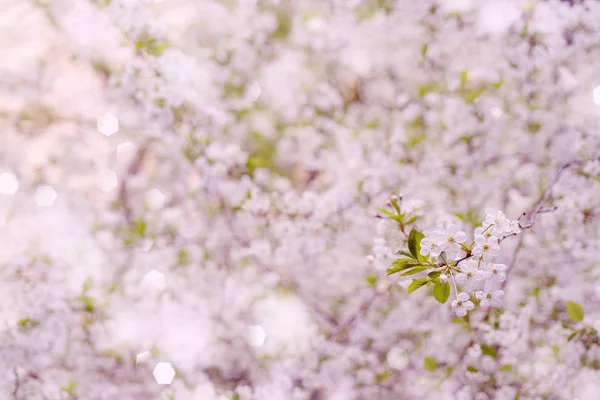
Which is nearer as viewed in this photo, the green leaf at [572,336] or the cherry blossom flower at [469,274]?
the cherry blossom flower at [469,274]

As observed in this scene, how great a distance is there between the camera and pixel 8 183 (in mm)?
3869

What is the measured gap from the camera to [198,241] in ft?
12.1

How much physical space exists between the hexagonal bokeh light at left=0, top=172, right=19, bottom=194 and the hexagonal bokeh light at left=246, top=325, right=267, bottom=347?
7.72ft

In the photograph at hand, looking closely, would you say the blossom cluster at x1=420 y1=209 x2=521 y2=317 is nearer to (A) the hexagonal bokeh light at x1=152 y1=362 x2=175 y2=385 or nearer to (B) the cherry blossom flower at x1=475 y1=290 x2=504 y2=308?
(B) the cherry blossom flower at x1=475 y1=290 x2=504 y2=308

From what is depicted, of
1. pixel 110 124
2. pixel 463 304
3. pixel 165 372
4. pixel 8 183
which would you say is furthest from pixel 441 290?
pixel 8 183

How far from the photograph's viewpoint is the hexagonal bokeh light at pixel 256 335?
3479 mm

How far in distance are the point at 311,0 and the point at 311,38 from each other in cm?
44

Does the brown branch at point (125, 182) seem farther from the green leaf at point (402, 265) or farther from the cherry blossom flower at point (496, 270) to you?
the cherry blossom flower at point (496, 270)

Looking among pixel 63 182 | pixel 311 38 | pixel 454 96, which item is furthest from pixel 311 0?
pixel 63 182

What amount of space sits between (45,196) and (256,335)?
2.20 m

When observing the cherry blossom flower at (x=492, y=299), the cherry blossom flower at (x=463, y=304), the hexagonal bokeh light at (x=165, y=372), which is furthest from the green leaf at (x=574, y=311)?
the hexagonal bokeh light at (x=165, y=372)

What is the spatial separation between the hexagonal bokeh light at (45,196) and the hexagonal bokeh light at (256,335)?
203 centimetres

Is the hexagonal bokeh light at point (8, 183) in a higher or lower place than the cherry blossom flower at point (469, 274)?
lower

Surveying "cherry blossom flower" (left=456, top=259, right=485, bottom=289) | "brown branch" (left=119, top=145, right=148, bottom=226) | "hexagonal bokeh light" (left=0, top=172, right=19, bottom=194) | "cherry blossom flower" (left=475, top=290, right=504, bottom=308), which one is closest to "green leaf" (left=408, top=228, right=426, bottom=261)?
"cherry blossom flower" (left=456, top=259, right=485, bottom=289)
